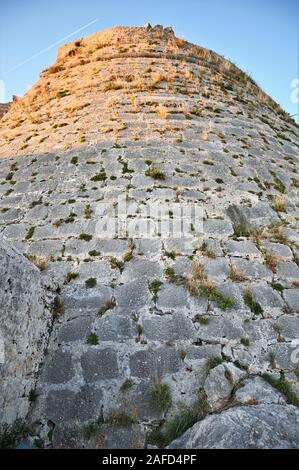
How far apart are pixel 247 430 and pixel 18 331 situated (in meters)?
2.26

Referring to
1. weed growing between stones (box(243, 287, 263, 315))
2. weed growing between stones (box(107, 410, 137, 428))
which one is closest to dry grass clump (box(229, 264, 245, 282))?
weed growing between stones (box(243, 287, 263, 315))

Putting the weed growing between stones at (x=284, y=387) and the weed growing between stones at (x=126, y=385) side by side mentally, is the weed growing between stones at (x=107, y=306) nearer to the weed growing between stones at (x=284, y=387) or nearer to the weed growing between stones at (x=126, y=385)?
the weed growing between stones at (x=126, y=385)

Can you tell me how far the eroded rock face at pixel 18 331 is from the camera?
11.3 ft

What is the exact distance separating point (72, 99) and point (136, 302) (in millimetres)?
6333

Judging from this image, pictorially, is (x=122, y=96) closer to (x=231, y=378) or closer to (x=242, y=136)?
(x=242, y=136)

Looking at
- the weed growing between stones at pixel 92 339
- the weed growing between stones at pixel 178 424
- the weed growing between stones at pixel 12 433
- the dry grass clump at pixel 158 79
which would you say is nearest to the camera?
the weed growing between stones at pixel 12 433

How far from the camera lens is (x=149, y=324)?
14.4 ft

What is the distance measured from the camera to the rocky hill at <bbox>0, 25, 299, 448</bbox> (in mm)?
3654

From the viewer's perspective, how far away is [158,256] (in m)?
5.18

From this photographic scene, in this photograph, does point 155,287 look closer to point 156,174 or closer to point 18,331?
point 18,331

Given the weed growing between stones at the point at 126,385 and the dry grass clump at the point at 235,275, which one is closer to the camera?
the weed growing between stones at the point at 126,385

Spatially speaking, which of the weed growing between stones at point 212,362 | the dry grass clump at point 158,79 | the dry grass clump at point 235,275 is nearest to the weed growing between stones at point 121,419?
the weed growing between stones at point 212,362

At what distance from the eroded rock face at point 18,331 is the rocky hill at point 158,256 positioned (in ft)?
0.45

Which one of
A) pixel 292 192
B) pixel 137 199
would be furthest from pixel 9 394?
pixel 292 192
